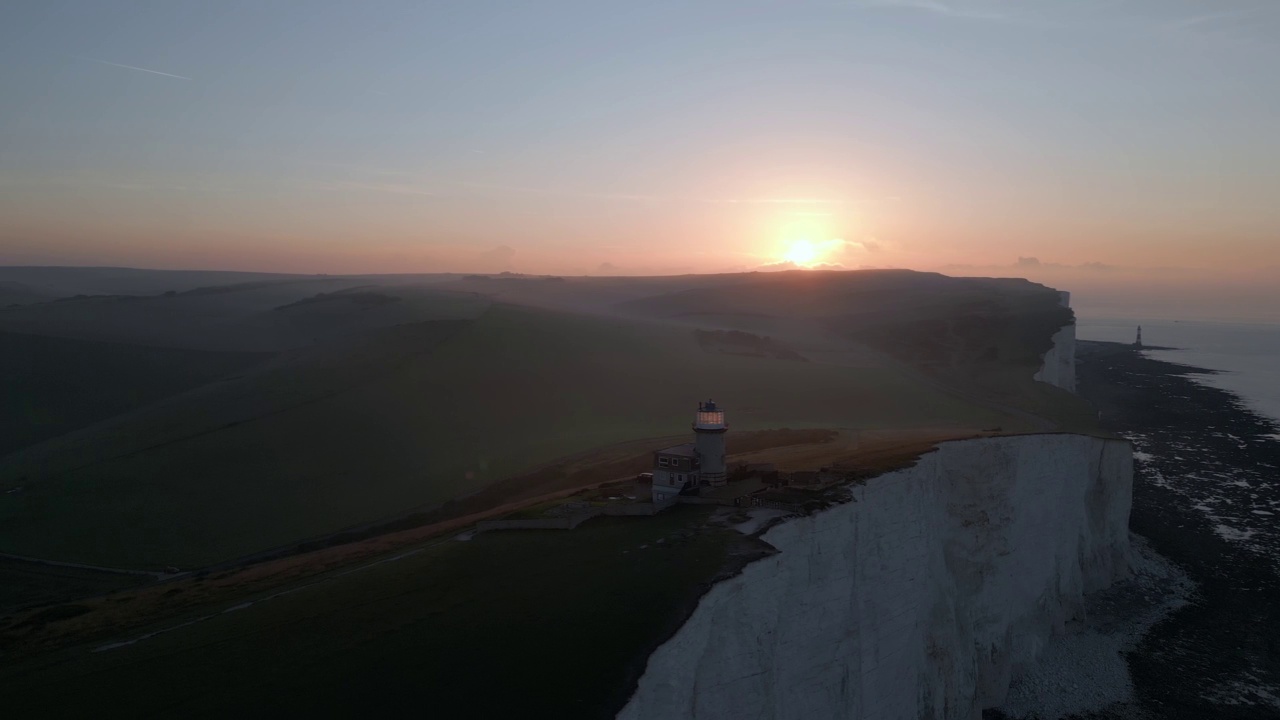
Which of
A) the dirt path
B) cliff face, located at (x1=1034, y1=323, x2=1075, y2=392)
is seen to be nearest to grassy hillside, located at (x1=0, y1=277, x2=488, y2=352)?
the dirt path

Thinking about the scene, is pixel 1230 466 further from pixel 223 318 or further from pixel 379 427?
pixel 223 318

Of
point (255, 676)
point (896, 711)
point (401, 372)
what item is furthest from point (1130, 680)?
point (401, 372)

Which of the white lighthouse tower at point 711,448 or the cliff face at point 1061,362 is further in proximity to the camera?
the cliff face at point 1061,362

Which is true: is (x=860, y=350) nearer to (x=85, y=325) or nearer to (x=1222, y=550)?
(x=1222, y=550)

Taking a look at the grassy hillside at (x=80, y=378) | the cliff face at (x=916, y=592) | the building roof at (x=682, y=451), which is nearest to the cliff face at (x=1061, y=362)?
the cliff face at (x=916, y=592)

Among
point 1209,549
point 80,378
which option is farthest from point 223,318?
point 1209,549

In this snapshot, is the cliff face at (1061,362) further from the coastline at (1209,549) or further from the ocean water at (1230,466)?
the ocean water at (1230,466)
